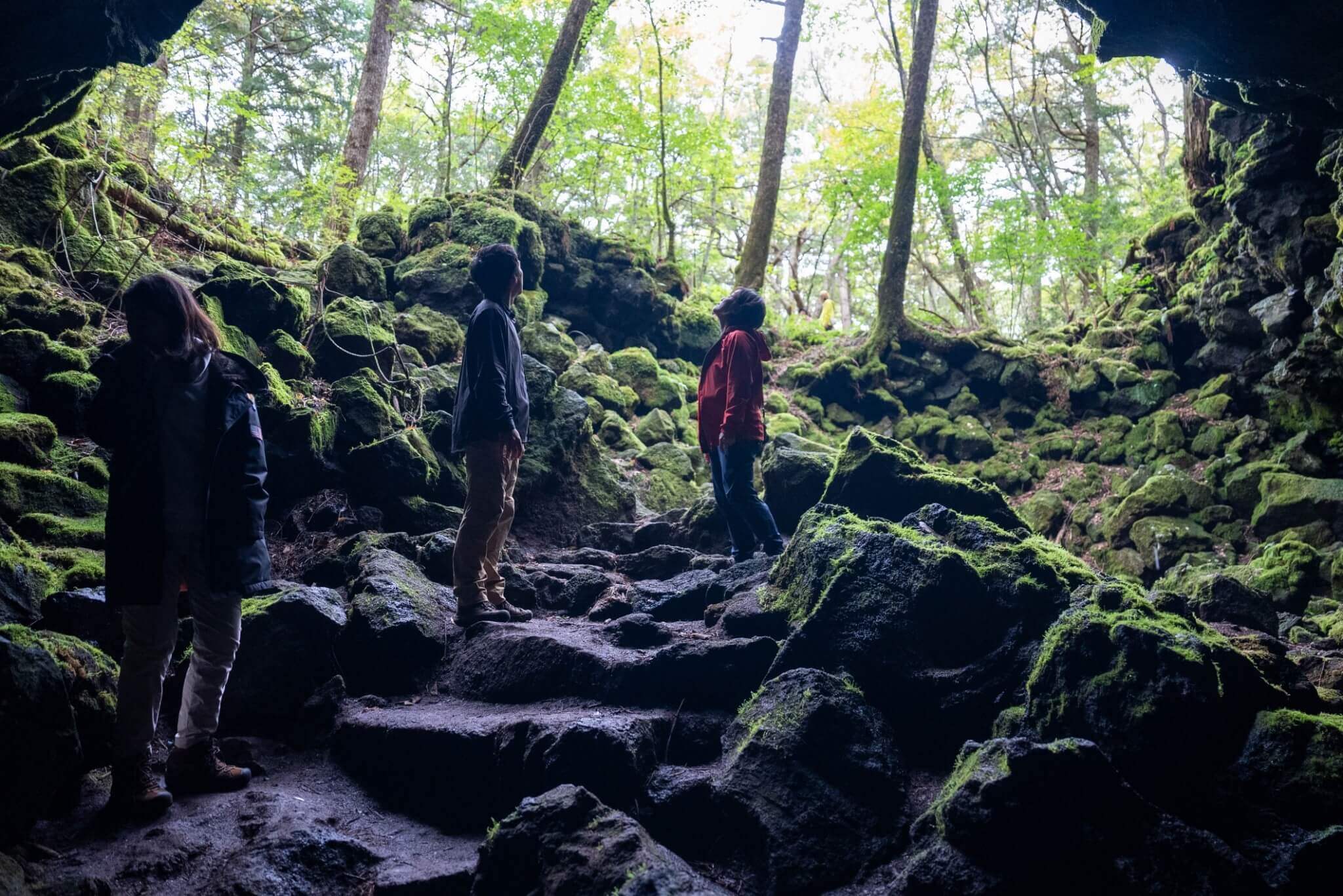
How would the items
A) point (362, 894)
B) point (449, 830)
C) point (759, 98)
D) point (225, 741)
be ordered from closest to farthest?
1. point (362, 894)
2. point (449, 830)
3. point (225, 741)
4. point (759, 98)

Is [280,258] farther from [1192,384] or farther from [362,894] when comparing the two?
[1192,384]

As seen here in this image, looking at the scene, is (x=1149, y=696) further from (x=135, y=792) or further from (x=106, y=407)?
(x=106, y=407)

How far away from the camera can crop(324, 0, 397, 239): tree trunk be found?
1384cm

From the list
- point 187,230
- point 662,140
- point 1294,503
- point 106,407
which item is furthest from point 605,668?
point 662,140

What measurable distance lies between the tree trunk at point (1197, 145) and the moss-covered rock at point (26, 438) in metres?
15.3

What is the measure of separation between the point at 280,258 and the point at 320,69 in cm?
1149

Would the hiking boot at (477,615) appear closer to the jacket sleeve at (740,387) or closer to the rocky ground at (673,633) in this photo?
the rocky ground at (673,633)

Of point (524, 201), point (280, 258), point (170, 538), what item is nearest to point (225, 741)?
point (170, 538)

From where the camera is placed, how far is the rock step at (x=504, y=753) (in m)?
3.95

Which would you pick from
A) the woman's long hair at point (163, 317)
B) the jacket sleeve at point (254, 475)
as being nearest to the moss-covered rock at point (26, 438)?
the woman's long hair at point (163, 317)

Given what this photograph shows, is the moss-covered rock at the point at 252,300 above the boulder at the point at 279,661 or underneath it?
above

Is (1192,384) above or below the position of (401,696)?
above

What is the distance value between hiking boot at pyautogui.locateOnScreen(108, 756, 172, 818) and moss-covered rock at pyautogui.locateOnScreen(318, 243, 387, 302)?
786 cm

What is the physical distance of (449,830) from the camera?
13.3 feet
